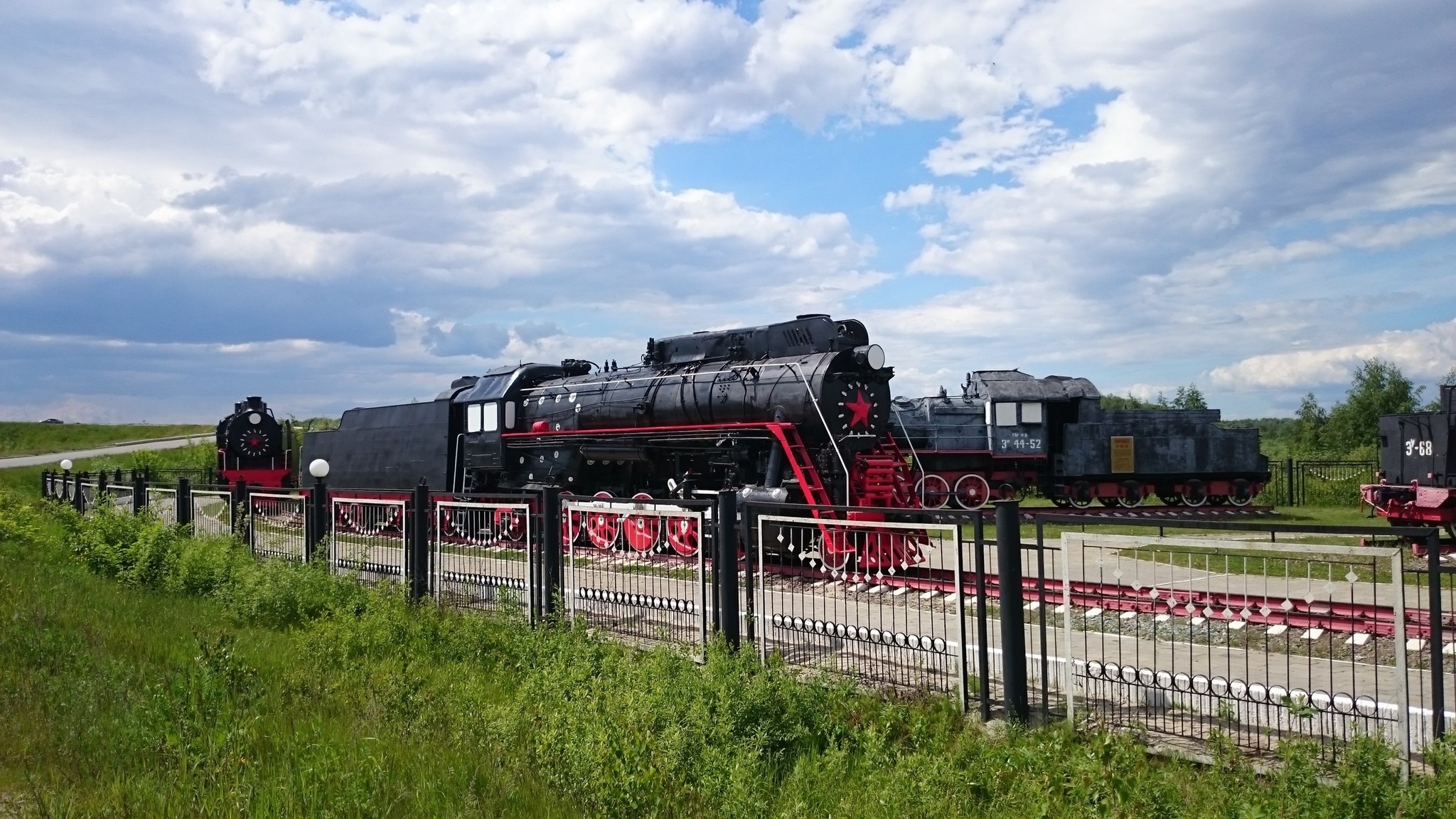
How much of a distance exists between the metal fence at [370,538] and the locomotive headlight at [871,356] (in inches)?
285

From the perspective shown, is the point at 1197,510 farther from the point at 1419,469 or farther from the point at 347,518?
the point at 347,518

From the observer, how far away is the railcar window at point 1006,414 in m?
26.4

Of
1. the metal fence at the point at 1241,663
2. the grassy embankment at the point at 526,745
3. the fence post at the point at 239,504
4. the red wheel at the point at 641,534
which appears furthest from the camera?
the fence post at the point at 239,504

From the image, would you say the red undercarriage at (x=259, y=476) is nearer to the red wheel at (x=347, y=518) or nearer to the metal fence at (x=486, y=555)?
the red wheel at (x=347, y=518)

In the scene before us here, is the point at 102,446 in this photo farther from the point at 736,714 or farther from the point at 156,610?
the point at 736,714

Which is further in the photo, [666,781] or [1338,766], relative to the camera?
[666,781]

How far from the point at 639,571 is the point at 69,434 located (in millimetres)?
71428

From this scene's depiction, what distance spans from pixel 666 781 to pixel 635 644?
11.2ft

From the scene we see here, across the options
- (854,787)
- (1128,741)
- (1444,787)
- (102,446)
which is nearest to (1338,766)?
(1444,787)

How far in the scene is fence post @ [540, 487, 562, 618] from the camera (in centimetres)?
965

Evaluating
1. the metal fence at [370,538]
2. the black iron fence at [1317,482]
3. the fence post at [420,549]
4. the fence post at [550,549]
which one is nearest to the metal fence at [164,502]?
the metal fence at [370,538]

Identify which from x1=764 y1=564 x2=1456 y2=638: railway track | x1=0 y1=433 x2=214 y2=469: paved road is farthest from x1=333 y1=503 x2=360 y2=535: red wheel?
x1=0 y1=433 x2=214 y2=469: paved road

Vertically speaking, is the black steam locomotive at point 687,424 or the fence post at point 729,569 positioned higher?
the black steam locomotive at point 687,424

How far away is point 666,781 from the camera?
17.6ft
